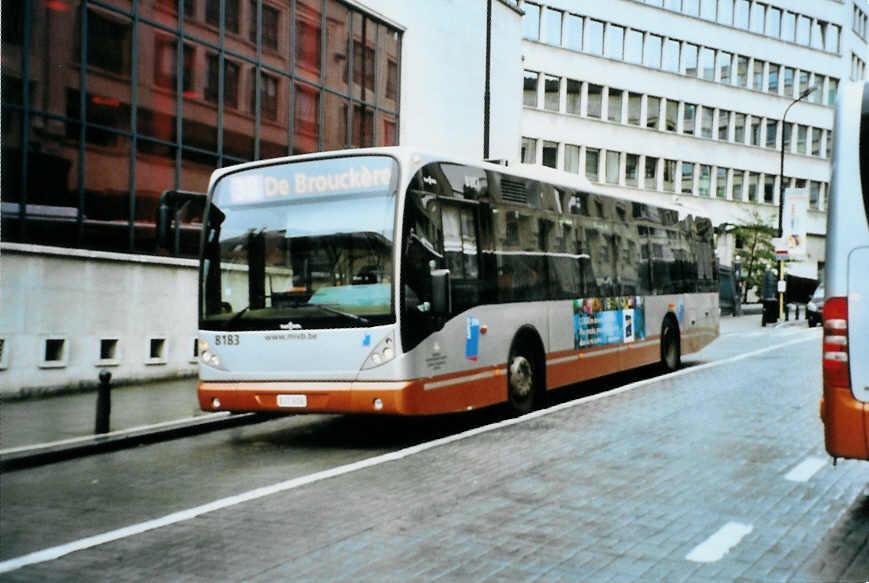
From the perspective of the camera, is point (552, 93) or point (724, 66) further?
point (724, 66)

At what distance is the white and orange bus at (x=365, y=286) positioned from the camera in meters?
9.86

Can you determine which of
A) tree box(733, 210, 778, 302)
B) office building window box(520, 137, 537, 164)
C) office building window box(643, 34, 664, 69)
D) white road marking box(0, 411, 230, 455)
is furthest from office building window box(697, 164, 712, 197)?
white road marking box(0, 411, 230, 455)

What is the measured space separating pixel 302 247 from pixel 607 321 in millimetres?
6288

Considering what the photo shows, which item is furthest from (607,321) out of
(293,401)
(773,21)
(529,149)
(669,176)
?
(773,21)

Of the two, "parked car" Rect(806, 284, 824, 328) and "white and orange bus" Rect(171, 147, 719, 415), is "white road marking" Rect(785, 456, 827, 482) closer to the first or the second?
"white and orange bus" Rect(171, 147, 719, 415)

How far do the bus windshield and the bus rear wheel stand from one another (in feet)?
8.77

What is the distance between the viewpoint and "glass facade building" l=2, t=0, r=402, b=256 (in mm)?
14227

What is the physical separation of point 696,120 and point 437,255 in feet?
179

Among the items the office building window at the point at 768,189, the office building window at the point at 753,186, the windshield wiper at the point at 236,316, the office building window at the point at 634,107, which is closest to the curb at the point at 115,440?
the windshield wiper at the point at 236,316

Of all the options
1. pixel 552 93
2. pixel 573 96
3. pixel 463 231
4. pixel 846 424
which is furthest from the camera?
pixel 573 96

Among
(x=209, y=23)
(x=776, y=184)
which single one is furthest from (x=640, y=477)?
(x=776, y=184)

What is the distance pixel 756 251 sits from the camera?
5400 centimetres

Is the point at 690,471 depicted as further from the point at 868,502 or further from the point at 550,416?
the point at 550,416

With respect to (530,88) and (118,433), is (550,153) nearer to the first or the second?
(530,88)
